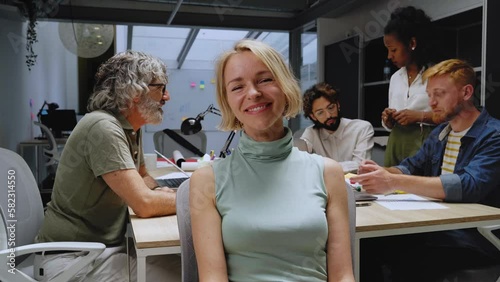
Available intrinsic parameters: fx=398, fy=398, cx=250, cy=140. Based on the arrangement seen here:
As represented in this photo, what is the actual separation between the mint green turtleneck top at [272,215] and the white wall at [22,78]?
12.2ft

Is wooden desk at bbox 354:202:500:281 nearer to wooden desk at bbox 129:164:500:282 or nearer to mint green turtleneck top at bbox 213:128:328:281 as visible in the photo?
wooden desk at bbox 129:164:500:282

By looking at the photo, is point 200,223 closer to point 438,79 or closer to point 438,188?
point 438,188

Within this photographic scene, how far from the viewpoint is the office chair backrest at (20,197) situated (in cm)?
149

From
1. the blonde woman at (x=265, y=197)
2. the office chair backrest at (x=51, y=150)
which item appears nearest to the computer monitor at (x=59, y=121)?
the office chair backrest at (x=51, y=150)

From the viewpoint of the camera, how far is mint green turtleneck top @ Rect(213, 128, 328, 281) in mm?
1002

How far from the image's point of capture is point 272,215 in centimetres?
102

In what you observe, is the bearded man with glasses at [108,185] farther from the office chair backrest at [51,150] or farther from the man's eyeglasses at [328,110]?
the office chair backrest at [51,150]

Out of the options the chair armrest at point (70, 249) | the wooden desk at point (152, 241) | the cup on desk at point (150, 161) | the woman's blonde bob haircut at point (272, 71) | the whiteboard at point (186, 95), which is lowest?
the chair armrest at point (70, 249)

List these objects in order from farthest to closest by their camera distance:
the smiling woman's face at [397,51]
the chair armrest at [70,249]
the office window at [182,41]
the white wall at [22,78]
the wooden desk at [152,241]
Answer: the office window at [182,41]
the white wall at [22,78]
the smiling woman's face at [397,51]
the chair armrest at [70,249]
the wooden desk at [152,241]

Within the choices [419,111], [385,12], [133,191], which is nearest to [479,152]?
[419,111]

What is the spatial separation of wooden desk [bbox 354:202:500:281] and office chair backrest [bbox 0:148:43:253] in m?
1.25

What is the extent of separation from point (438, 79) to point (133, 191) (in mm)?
1784

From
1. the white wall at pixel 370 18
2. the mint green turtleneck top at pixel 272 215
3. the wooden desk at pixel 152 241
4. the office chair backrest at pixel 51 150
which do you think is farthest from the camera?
the office chair backrest at pixel 51 150

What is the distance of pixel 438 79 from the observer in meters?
2.24
